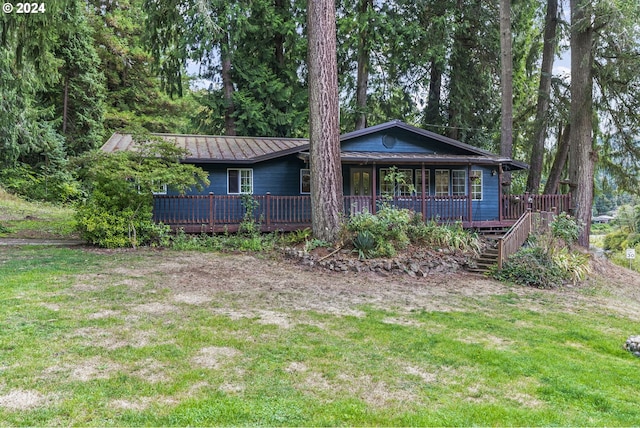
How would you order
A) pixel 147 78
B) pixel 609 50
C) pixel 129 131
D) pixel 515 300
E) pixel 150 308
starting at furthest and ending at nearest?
pixel 147 78 → pixel 609 50 → pixel 129 131 → pixel 515 300 → pixel 150 308

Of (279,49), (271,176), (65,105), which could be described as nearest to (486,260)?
(271,176)

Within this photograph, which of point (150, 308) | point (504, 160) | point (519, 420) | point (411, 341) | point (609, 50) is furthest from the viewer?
point (504, 160)

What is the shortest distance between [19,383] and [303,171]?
1194cm

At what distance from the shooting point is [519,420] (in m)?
3.28

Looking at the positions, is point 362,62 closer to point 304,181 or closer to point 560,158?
point 304,181

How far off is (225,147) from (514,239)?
10150 millimetres

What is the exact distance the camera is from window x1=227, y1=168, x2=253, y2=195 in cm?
1411

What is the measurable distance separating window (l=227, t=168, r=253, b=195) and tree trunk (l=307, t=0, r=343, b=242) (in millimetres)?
4006

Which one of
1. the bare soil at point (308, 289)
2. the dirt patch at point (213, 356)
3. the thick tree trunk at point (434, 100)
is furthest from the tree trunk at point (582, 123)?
the dirt patch at point (213, 356)

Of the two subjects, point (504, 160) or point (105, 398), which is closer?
point (105, 398)

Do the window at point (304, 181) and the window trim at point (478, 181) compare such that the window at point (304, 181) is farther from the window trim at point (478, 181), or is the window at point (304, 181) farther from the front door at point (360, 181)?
the window trim at point (478, 181)

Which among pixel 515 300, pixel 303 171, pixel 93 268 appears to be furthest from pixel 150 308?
pixel 303 171

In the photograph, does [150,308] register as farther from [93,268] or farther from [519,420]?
[519,420]

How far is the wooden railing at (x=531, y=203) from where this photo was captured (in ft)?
50.4
